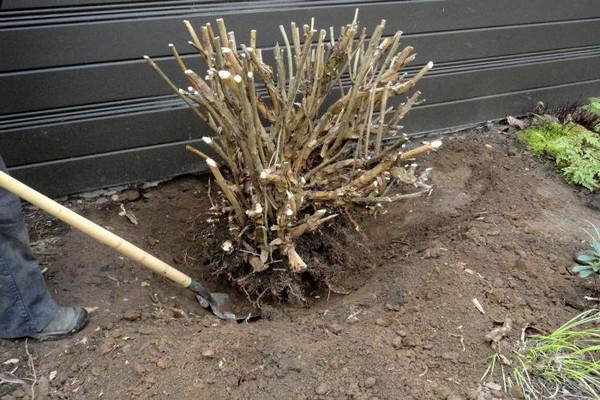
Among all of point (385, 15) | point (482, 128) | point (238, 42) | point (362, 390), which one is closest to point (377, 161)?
point (362, 390)

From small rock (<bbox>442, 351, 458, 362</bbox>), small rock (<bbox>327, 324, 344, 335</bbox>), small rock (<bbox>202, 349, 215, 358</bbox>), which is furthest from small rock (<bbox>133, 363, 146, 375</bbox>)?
small rock (<bbox>442, 351, 458, 362</bbox>)

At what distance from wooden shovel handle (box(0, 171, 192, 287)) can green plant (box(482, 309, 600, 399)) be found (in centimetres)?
131

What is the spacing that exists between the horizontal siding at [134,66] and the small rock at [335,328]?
4.55ft

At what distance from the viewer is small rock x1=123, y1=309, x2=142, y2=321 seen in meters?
2.18

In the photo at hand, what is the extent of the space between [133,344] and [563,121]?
334 centimetres

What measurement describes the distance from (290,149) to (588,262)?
4.80ft

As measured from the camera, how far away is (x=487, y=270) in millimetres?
2438

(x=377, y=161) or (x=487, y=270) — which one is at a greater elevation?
(x=377, y=161)

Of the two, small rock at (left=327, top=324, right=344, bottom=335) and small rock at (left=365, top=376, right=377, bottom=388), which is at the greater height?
small rock at (left=365, top=376, right=377, bottom=388)

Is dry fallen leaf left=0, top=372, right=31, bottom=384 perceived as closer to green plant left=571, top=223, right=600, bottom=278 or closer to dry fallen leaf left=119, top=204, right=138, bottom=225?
dry fallen leaf left=119, top=204, right=138, bottom=225

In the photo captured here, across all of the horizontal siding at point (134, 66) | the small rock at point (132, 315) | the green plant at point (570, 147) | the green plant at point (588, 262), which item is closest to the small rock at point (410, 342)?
the green plant at point (588, 262)

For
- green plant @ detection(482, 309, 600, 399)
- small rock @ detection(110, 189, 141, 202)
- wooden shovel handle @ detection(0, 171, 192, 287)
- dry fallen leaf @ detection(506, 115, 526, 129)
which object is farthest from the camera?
dry fallen leaf @ detection(506, 115, 526, 129)

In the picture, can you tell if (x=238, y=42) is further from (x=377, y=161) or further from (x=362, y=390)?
(x=362, y=390)

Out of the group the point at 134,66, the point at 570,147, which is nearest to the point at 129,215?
the point at 134,66
